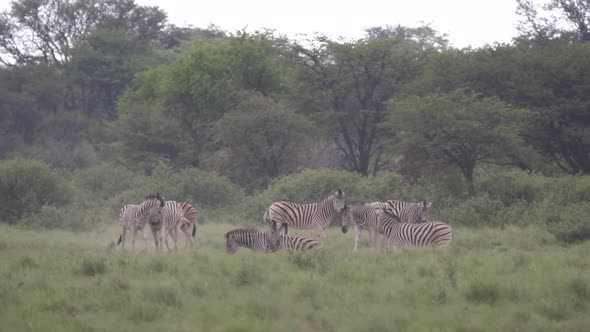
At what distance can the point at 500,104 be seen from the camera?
21406 millimetres

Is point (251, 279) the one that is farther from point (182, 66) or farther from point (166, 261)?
point (182, 66)

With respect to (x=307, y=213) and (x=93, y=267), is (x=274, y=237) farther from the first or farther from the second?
(x=93, y=267)

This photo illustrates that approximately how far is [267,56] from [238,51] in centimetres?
119

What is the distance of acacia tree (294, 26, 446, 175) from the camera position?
29594 millimetres

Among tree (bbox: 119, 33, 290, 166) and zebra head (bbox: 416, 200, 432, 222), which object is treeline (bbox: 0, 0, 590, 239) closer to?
tree (bbox: 119, 33, 290, 166)

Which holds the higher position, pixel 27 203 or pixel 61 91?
pixel 61 91

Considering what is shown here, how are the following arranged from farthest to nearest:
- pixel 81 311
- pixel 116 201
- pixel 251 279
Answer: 1. pixel 116 201
2. pixel 251 279
3. pixel 81 311

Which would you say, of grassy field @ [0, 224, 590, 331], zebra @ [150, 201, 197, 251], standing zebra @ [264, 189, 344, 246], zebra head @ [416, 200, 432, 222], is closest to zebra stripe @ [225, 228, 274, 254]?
grassy field @ [0, 224, 590, 331]

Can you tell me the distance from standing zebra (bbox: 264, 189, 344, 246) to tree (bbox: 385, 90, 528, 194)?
19.4 ft

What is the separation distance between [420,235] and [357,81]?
57.8 ft

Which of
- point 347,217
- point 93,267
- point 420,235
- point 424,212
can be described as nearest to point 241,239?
point 347,217

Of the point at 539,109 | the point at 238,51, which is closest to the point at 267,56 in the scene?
the point at 238,51

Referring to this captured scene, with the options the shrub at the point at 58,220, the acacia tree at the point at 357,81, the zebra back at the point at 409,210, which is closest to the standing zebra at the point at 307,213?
the zebra back at the point at 409,210

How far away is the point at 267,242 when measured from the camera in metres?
13.2
